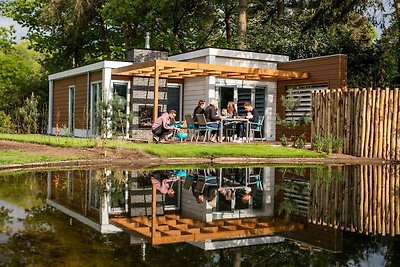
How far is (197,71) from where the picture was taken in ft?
64.6

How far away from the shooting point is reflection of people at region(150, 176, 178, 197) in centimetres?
840

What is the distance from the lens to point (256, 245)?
5016 millimetres

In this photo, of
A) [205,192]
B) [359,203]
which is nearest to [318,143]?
[205,192]

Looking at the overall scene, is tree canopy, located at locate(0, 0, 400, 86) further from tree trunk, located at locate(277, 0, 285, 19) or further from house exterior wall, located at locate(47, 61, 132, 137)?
house exterior wall, located at locate(47, 61, 132, 137)

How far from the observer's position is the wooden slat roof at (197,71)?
18344 mm

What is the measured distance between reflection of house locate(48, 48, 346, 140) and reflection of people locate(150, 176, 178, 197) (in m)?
9.93

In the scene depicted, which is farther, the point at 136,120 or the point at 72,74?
the point at 72,74

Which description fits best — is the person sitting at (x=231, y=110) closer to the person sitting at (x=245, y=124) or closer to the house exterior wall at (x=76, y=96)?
the person sitting at (x=245, y=124)

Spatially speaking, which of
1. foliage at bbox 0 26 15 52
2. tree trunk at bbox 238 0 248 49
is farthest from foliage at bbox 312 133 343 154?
foliage at bbox 0 26 15 52

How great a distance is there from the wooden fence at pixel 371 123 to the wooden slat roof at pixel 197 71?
432cm

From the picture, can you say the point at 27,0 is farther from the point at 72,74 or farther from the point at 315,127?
the point at 315,127

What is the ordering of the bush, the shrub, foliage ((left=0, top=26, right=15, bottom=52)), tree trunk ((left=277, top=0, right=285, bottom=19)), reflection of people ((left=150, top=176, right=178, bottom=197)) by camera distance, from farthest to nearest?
1. foliage ((left=0, top=26, right=15, bottom=52))
2. tree trunk ((left=277, top=0, right=285, bottom=19))
3. the bush
4. the shrub
5. reflection of people ((left=150, top=176, right=178, bottom=197))

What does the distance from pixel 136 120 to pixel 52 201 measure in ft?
49.6

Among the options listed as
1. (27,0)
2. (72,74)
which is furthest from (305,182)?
(27,0)
